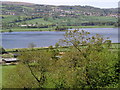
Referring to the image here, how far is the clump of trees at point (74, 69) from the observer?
1060 centimetres

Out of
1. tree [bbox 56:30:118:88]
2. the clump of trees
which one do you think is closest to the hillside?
the clump of trees

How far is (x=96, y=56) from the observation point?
42.9 ft

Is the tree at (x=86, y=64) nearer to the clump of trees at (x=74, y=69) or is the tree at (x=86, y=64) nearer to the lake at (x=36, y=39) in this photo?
the clump of trees at (x=74, y=69)

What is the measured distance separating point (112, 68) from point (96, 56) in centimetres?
282

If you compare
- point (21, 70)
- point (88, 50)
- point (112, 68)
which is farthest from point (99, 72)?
point (21, 70)

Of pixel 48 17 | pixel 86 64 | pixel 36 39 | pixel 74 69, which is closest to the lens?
pixel 86 64

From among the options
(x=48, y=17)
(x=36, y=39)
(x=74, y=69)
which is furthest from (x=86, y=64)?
(x=48, y=17)

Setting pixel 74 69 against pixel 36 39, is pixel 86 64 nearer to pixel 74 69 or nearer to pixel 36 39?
pixel 74 69

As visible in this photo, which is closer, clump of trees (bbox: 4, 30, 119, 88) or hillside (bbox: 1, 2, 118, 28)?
clump of trees (bbox: 4, 30, 119, 88)

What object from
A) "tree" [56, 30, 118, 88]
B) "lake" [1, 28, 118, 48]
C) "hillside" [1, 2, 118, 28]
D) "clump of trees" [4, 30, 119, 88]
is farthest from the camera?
"hillside" [1, 2, 118, 28]

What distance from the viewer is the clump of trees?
10.6 metres

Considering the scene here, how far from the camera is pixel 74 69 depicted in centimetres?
1312

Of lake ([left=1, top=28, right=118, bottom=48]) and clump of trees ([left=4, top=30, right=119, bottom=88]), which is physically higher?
clump of trees ([left=4, top=30, right=119, bottom=88])

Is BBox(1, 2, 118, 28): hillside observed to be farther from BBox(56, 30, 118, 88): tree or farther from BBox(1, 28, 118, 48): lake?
BBox(56, 30, 118, 88): tree
